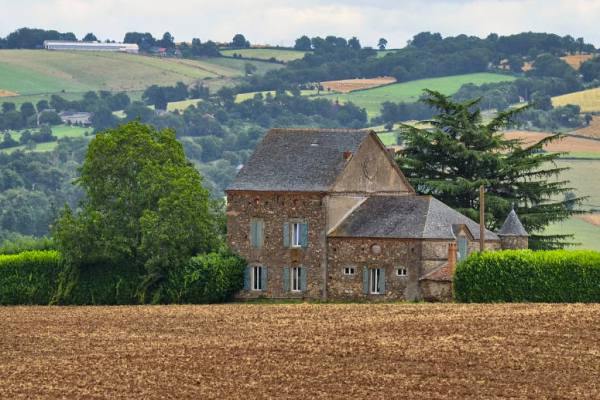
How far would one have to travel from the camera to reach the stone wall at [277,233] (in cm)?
8700

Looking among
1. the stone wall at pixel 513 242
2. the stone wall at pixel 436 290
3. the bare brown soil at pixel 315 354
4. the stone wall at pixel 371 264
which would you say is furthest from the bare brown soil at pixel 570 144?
the bare brown soil at pixel 315 354

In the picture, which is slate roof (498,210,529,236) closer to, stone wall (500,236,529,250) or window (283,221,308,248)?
stone wall (500,236,529,250)

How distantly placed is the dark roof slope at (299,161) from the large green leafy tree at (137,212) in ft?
9.74

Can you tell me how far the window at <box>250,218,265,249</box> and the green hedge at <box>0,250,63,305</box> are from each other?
32.6ft

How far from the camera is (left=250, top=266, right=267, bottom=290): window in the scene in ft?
289

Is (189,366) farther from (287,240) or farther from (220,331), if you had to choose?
(287,240)

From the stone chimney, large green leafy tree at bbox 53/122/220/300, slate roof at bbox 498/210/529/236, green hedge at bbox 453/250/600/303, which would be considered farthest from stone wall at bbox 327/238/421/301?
large green leafy tree at bbox 53/122/220/300

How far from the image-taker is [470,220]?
8794 cm

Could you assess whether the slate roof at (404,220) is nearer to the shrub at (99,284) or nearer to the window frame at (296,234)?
the window frame at (296,234)

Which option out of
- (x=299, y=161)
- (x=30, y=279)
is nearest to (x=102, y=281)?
(x=30, y=279)

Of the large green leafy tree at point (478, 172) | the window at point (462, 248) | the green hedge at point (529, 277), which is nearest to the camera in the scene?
the green hedge at point (529, 277)

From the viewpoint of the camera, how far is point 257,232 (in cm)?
8825

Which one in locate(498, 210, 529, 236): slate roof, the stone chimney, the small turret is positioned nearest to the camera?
the stone chimney

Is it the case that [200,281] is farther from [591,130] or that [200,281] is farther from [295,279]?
[591,130]
